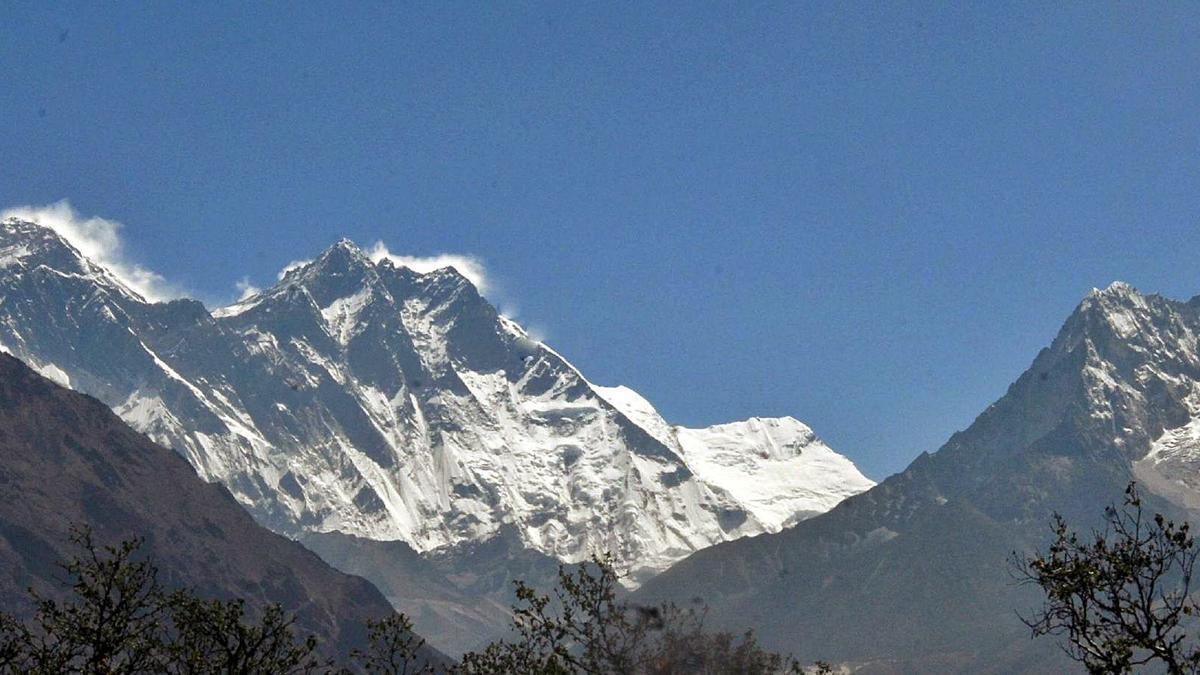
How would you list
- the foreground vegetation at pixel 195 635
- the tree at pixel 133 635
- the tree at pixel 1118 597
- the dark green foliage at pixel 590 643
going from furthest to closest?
1. the dark green foliage at pixel 590 643
2. the foreground vegetation at pixel 195 635
3. the tree at pixel 133 635
4. the tree at pixel 1118 597

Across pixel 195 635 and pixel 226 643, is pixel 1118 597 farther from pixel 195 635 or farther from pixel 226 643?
pixel 195 635

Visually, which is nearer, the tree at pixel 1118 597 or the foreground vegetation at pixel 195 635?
the tree at pixel 1118 597

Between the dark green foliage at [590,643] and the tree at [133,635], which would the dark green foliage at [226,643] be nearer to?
the tree at [133,635]

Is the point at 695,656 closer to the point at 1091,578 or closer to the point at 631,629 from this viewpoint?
the point at 631,629

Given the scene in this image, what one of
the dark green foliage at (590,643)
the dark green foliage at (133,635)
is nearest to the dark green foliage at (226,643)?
the dark green foliage at (133,635)

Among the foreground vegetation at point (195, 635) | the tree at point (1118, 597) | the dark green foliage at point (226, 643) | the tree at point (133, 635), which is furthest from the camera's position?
the dark green foliage at point (226, 643)

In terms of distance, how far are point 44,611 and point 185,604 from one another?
25.0ft

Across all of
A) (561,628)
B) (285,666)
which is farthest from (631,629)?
(285,666)

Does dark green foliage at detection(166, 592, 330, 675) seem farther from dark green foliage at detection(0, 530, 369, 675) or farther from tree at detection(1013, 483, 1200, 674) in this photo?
tree at detection(1013, 483, 1200, 674)

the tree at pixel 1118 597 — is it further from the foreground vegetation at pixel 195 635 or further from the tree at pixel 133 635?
the tree at pixel 133 635

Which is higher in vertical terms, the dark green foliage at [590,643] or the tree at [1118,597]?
the dark green foliage at [590,643]

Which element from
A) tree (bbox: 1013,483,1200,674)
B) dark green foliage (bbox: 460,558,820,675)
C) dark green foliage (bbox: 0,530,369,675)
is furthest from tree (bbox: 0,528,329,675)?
tree (bbox: 1013,483,1200,674)

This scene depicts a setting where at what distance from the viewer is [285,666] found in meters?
71.0

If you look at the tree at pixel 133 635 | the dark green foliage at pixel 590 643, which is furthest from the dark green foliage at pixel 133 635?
the dark green foliage at pixel 590 643
